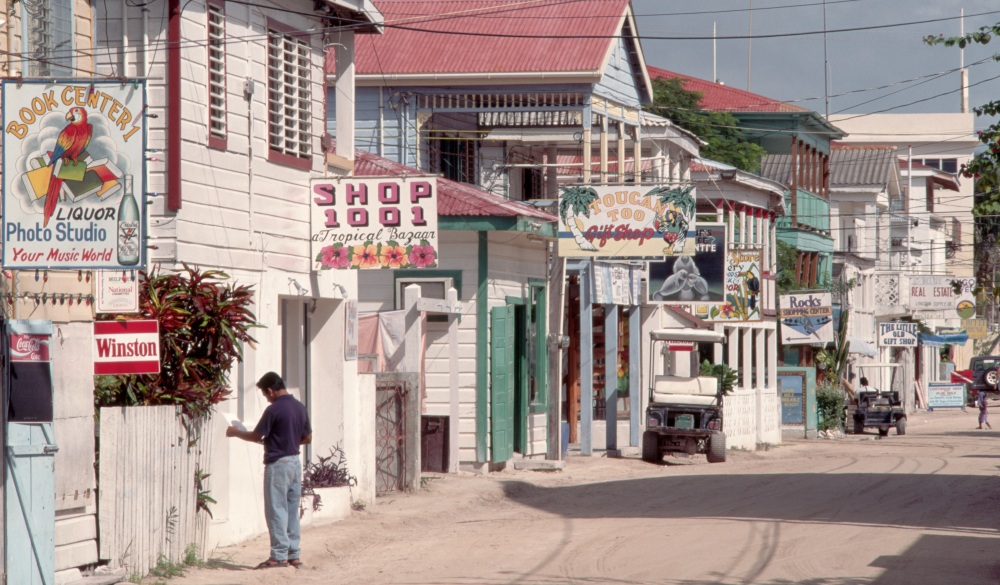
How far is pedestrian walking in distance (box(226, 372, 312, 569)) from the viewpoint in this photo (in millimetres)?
12734

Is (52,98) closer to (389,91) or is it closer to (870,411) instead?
(389,91)

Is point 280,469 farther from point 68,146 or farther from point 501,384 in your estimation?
point 501,384

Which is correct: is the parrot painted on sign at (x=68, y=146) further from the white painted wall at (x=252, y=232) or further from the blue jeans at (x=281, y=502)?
the blue jeans at (x=281, y=502)

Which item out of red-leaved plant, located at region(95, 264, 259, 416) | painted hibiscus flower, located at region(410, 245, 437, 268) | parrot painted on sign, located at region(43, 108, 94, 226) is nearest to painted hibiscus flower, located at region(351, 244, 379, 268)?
painted hibiscus flower, located at region(410, 245, 437, 268)

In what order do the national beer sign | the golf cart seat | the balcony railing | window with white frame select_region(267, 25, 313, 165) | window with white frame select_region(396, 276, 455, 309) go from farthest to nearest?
1. the balcony railing
2. the golf cart seat
3. window with white frame select_region(396, 276, 455, 309)
4. window with white frame select_region(267, 25, 313, 165)
5. the national beer sign

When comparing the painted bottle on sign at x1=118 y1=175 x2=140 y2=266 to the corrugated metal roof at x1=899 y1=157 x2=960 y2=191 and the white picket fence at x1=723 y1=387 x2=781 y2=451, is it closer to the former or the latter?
the white picket fence at x1=723 y1=387 x2=781 y2=451

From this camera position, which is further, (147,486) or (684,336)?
(684,336)

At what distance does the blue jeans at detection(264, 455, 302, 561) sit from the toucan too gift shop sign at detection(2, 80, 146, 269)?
9.34ft

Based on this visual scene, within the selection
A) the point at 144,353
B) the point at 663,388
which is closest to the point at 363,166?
the point at 663,388

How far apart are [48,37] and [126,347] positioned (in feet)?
8.90

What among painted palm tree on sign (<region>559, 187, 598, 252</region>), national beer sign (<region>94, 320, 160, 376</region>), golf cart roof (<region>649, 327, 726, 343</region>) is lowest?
golf cart roof (<region>649, 327, 726, 343</region>)

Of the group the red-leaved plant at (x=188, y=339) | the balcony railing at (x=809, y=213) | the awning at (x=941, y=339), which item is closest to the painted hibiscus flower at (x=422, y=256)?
the red-leaved plant at (x=188, y=339)

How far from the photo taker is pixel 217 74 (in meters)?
14.5

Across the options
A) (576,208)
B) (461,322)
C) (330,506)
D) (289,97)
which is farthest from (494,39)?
(330,506)
